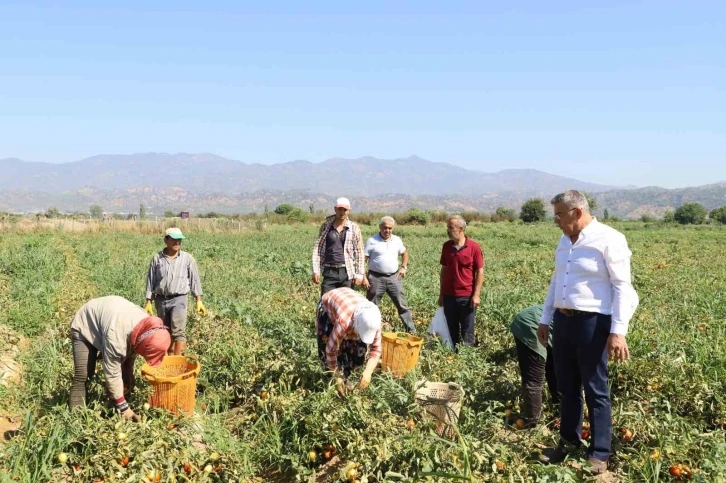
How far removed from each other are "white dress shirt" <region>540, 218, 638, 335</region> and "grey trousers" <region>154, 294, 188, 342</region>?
4033mm

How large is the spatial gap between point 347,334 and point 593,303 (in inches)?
69.6

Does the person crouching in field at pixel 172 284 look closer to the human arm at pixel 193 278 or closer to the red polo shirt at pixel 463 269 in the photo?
the human arm at pixel 193 278

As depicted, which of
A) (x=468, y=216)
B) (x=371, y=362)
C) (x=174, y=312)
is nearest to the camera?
(x=371, y=362)

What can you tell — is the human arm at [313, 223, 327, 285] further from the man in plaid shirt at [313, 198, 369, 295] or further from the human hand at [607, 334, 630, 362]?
the human hand at [607, 334, 630, 362]

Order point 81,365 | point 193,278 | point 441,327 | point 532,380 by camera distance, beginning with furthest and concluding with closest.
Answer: point 441,327, point 193,278, point 532,380, point 81,365

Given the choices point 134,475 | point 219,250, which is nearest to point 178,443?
point 134,475

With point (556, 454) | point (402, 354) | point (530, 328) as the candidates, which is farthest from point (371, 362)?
point (556, 454)

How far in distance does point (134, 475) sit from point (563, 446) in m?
2.83

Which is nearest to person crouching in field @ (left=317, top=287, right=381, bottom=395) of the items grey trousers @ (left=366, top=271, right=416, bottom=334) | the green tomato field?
the green tomato field

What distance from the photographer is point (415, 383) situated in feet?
13.5

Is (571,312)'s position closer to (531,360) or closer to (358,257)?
(531,360)

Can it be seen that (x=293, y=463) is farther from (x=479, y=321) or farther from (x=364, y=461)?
(x=479, y=321)

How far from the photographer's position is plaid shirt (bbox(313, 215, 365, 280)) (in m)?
6.26

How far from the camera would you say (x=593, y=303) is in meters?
3.41
